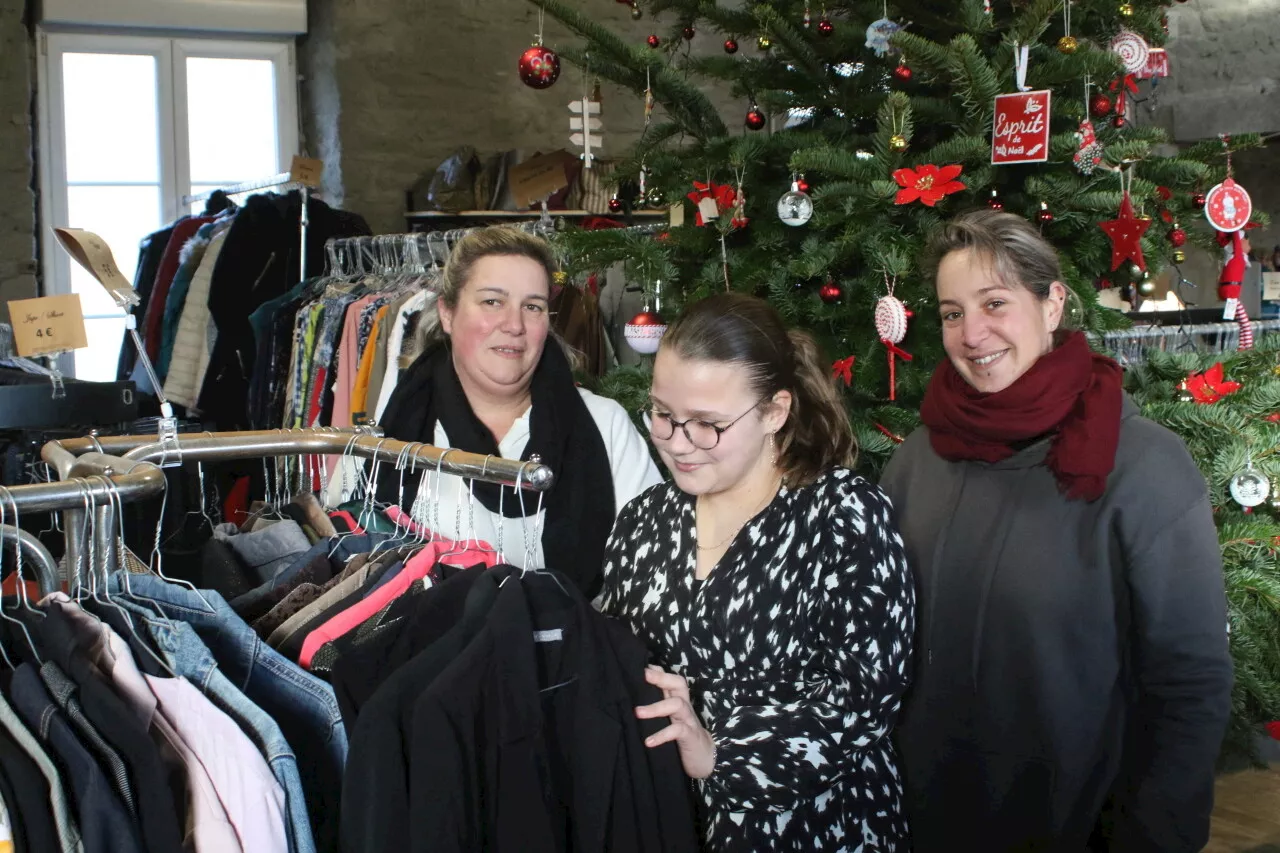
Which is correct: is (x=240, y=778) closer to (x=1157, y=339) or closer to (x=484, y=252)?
(x=484, y=252)

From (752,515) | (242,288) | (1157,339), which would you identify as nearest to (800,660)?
(752,515)

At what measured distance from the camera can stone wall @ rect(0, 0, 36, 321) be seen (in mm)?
5273

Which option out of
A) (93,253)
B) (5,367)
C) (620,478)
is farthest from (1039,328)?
(5,367)

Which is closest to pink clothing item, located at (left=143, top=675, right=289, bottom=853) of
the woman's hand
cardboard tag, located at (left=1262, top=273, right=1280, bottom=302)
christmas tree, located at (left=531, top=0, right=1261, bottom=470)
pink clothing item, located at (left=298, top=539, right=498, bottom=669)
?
pink clothing item, located at (left=298, top=539, right=498, bottom=669)

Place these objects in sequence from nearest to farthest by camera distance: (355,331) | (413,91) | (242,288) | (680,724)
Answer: (680,724)
(355,331)
(242,288)
(413,91)

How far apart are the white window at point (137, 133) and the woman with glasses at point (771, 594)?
4.74 m

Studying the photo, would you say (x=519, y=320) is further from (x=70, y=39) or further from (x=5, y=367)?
(x=70, y=39)

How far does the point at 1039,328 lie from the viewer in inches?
69.1

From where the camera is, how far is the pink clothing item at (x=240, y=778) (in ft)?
3.56

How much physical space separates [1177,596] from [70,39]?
575 centimetres

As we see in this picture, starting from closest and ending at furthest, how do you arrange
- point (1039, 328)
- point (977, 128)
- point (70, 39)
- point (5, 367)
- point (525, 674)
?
point (525, 674) < point (1039, 328) < point (977, 128) < point (5, 367) < point (70, 39)

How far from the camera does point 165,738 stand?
111 cm

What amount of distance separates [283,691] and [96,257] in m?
0.97

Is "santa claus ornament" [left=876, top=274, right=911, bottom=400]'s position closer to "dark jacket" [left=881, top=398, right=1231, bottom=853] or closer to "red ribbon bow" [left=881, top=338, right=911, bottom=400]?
"red ribbon bow" [left=881, top=338, right=911, bottom=400]
